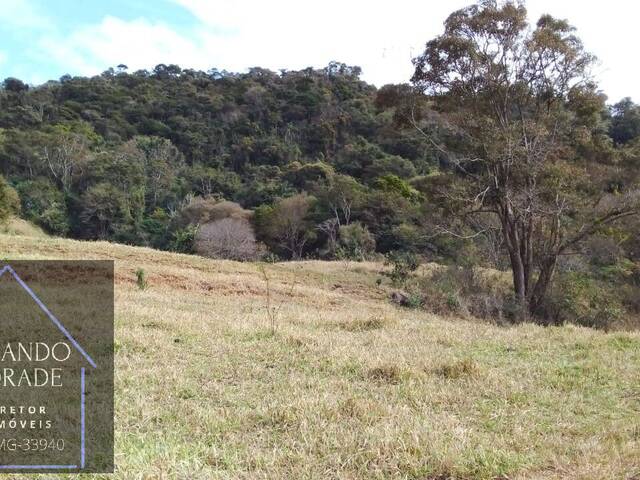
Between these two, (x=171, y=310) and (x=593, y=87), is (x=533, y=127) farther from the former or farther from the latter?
(x=171, y=310)

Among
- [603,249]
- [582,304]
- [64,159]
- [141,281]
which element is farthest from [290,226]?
[141,281]

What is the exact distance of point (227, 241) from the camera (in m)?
34.8

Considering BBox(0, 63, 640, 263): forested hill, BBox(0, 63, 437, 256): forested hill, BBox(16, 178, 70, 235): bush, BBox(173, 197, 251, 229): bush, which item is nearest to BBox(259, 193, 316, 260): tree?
BBox(0, 63, 640, 263): forested hill

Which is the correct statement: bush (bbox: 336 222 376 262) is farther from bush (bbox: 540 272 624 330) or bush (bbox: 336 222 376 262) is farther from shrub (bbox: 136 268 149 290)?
shrub (bbox: 136 268 149 290)

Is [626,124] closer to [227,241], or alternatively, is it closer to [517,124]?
[517,124]

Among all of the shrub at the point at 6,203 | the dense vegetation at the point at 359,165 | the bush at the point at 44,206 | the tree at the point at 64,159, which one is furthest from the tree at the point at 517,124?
the tree at the point at 64,159

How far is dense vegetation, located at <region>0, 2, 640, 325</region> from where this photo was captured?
16469 mm

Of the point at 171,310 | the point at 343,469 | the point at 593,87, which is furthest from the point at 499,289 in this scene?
the point at 343,469

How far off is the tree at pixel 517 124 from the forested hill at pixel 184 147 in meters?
16.1

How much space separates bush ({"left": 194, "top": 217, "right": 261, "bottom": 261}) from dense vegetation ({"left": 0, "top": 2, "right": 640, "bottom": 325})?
0.12m

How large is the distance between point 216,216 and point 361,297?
2531 cm

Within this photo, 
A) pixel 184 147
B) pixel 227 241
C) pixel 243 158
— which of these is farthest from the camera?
pixel 184 147

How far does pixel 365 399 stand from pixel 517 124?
13933mm

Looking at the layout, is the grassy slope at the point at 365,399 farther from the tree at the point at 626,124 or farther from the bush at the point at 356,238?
the tree at the point at 626,124
